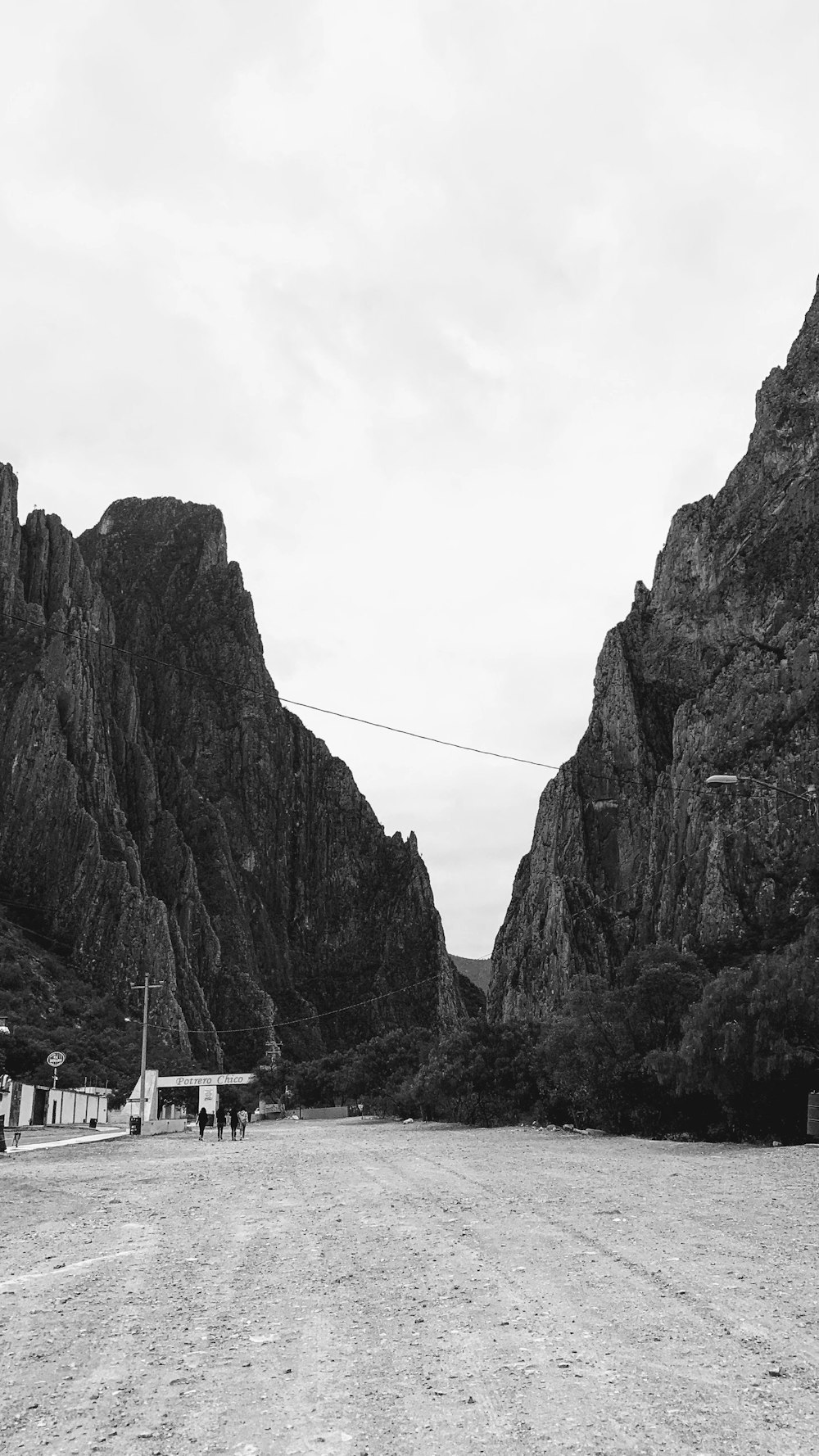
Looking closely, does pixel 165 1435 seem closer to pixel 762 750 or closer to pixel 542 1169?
pixel 542 1169

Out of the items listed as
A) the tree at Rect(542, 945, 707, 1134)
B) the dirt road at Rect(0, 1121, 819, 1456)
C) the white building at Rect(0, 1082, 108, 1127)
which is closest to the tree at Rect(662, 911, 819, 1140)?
the tree at Rect(542, 945, 707, 1134)

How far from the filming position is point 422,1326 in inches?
278

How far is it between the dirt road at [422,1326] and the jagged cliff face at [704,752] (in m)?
53.8

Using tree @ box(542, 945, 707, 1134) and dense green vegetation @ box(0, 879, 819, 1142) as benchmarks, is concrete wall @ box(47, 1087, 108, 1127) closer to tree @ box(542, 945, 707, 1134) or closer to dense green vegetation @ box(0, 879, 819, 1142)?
dense green vegetation @ box(0, 879, 819, 1142)

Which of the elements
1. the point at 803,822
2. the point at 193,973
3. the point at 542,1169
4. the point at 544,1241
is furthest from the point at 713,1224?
the point at 193,973

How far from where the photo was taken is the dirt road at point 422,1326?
205 inches

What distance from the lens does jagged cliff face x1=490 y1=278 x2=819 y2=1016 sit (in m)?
86.2

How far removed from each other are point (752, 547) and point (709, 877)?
103 feet

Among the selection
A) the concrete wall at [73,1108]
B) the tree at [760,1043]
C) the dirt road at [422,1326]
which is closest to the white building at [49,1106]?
the concrete wall at [73,1108]

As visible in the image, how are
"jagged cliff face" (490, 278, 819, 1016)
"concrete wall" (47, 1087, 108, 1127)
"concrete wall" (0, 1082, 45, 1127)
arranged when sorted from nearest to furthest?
"concrete wall" (0, 1082, 45, 1127) → "concrete wall" (47, 1087, 108, 1127) → "jagged cliff face" (490, 278, 819, 1016)

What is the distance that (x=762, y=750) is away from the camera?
8750 centimetres

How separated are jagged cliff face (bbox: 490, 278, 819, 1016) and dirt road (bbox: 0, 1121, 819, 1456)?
A: 53.8 m

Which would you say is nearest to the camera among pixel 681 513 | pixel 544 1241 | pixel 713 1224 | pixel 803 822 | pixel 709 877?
pixel 544 1241

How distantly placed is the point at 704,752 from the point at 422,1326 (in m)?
92.8
